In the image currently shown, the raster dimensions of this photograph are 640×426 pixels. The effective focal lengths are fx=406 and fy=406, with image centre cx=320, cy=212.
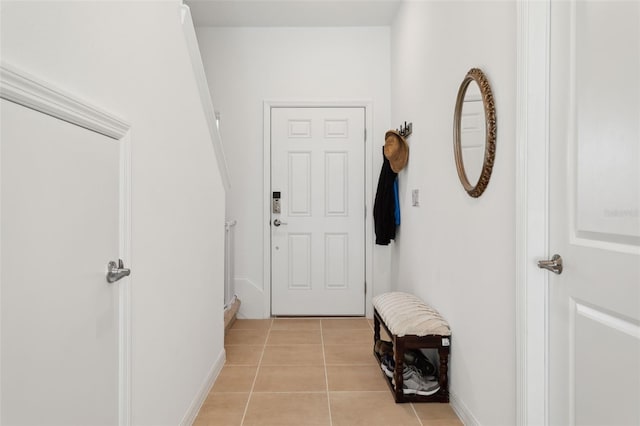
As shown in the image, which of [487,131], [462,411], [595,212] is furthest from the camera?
[462,411]

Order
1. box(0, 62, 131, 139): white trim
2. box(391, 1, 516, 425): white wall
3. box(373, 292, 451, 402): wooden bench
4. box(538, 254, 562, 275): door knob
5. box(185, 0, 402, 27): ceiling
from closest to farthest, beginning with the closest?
box(0, 62, 131, 139): white trim < box(538, 254, 562, 275): door knob < box(391, 1, 516, 425): white wall < box(373, 292, 451, 402): wooden bench < box(185, 0, 402, 27): ceiling

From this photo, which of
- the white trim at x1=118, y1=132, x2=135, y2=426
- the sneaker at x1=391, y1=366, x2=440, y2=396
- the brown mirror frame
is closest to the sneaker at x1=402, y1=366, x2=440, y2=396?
the sneaker at x1=391, y1=366, x2=440, y2=396

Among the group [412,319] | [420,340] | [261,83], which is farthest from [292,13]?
[420,340]

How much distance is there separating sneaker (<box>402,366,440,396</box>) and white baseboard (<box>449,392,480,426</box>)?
94mm

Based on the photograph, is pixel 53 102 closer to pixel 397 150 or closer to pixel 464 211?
pixel 464 211

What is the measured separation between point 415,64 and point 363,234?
1.64 meters

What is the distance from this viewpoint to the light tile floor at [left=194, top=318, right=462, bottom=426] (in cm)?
204

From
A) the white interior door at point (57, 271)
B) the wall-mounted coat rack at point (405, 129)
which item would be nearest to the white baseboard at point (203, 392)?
the white interior door at point (57, 271)

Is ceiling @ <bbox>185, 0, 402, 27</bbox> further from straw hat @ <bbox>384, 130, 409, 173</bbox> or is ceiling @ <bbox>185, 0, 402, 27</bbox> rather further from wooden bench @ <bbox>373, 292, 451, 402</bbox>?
wooden bench @ <bbox>373, 292, 451, 402</bbox>

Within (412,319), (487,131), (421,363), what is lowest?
(421,363)

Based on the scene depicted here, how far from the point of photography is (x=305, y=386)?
2.39 m

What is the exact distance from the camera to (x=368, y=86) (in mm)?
3908

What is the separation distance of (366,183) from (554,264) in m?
2.64

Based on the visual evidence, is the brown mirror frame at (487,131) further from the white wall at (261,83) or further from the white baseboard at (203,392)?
the white wall at (261,83)
